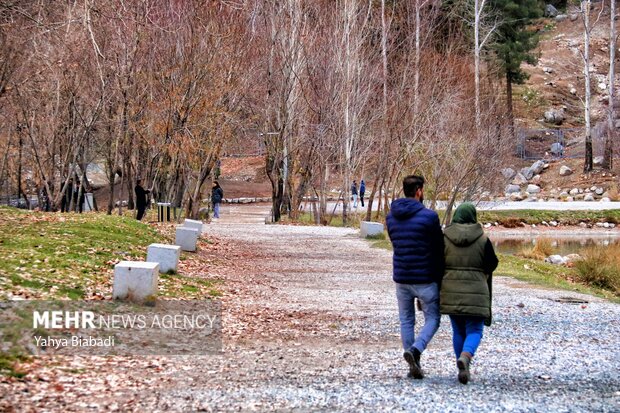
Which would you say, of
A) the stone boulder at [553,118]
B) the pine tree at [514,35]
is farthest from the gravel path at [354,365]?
the stone boulder at [553,118]

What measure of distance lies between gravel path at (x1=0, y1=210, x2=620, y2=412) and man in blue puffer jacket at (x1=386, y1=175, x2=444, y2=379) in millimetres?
471

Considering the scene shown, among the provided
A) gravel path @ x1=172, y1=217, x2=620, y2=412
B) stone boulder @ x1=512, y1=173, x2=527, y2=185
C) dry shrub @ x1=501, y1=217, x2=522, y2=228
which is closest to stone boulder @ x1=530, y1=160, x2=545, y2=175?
stone boulder @ x1=512, y1=173, x2=527, y2=185

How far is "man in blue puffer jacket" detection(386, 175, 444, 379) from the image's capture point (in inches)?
342

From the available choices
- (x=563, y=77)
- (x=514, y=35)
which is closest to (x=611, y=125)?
(x=514, y=35)

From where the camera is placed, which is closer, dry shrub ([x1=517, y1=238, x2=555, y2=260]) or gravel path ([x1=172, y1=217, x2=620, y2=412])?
gravel path ([x1=172, y1=217, x2=620, y2=412])

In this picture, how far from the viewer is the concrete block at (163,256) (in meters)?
15.3

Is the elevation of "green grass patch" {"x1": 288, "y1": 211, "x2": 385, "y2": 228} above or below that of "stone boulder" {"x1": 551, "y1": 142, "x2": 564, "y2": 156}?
below

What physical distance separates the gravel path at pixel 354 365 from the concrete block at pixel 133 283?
117 cm

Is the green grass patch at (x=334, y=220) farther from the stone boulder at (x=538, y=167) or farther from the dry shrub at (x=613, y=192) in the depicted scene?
the stone boulder at (x=538, y=167)

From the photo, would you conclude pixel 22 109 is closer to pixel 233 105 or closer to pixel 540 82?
pixel 233 105

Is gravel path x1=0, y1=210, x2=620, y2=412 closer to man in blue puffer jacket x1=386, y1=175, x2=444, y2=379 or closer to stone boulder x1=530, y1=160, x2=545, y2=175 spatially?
man in blue puffer jacket x1=386, y1=175, x2=444, y2=379

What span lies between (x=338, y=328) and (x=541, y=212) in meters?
33.7

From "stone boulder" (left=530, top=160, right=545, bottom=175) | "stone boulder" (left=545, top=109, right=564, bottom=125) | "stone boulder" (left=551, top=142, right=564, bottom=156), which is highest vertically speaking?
"stone boulder" (left=545, top=109, right=564, bottom=125)

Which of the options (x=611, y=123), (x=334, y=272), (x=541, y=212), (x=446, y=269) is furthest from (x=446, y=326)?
(x=611, y=123)
